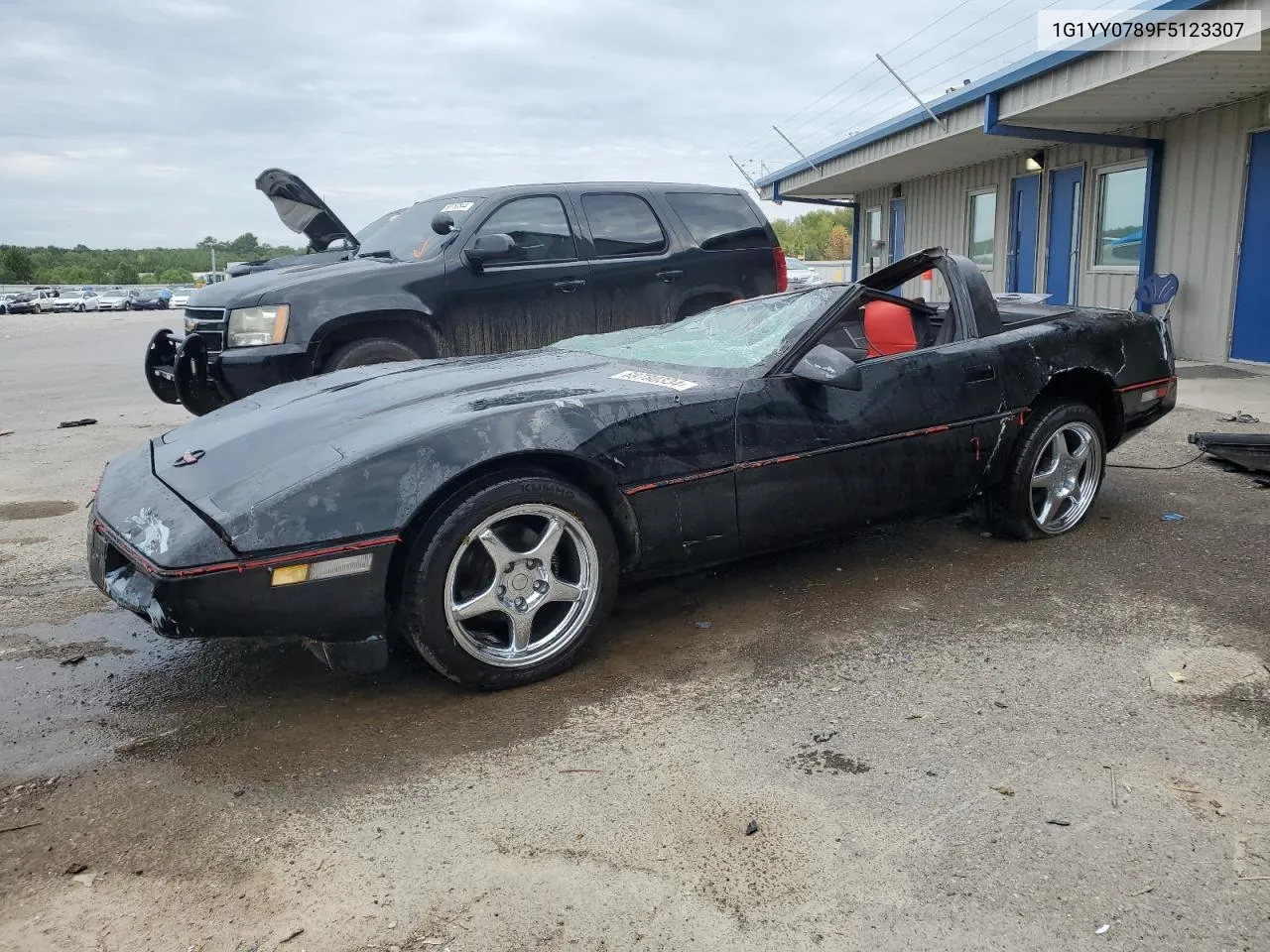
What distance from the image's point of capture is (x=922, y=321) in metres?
4.72

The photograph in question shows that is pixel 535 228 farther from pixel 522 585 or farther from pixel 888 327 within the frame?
pixel 522 585

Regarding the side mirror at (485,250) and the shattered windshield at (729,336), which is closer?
the shattered windshield at (729,336)

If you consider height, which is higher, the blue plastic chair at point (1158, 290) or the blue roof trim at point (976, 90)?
the blue roof trim at point (976, 90)

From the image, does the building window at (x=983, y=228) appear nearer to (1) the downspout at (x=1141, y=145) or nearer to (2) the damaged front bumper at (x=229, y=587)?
(1) the downspout at (x=1141, y=145)

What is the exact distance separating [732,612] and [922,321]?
181 centimetres

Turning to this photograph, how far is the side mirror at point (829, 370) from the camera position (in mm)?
3605

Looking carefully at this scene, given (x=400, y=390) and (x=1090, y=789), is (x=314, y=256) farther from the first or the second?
(x=1090, y=789)

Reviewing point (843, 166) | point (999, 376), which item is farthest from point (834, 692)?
point (843, 166)

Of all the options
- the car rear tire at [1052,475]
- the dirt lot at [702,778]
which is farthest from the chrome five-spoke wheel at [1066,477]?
the dirt lot at [702,778]

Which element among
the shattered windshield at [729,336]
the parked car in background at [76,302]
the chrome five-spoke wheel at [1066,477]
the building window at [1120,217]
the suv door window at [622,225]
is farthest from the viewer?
the parked car in background at [76,302]

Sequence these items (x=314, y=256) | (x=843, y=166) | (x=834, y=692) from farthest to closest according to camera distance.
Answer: (x=843, y=166), (x=314, y=256), (x=834, y=692)

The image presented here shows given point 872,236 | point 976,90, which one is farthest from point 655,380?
point 872,236

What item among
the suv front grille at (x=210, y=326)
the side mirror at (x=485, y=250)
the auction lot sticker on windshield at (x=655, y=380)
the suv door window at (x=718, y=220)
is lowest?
the auction lot sticker on windshield at (x=655, y=380)

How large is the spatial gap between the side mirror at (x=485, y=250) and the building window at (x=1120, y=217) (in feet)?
29.6
